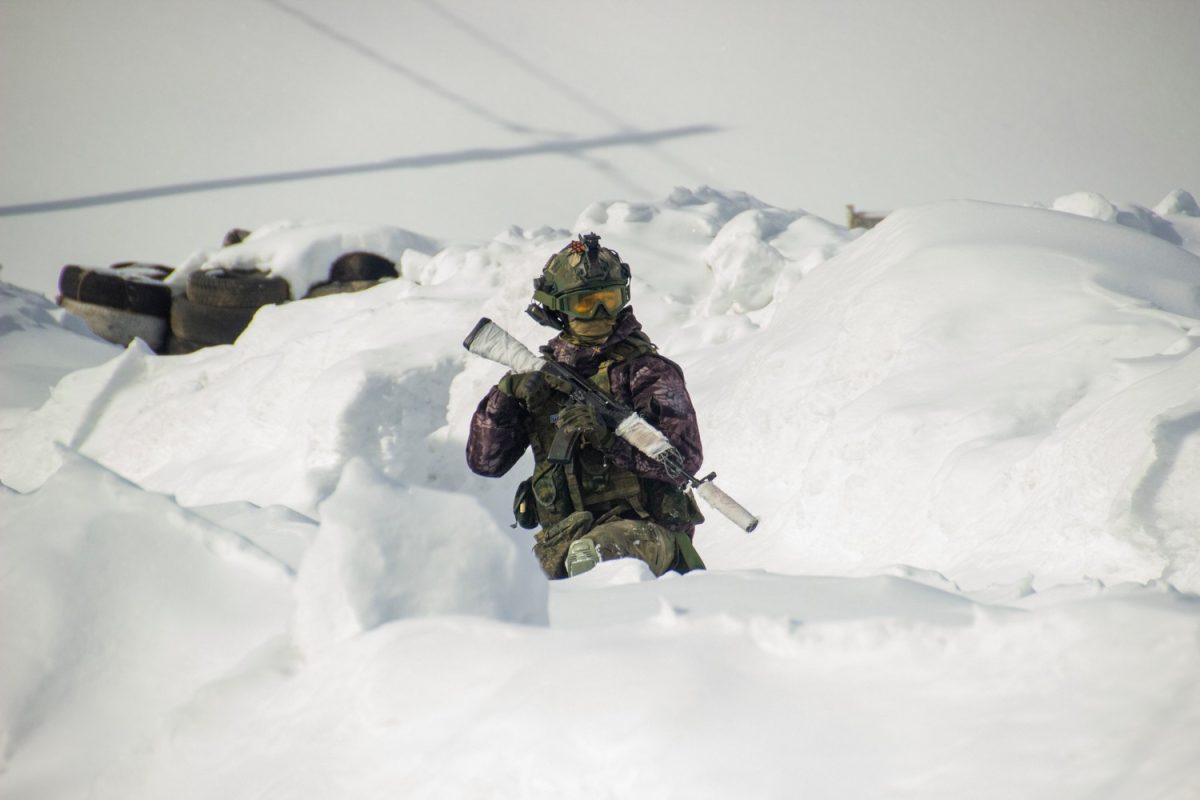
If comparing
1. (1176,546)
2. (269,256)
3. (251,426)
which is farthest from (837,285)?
(269,256)

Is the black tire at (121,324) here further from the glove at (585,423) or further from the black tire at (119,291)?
the glove at (585,423)

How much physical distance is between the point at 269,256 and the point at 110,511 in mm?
7312

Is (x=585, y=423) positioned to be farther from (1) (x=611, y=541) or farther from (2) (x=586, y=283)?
(2) (x=586, y=283)

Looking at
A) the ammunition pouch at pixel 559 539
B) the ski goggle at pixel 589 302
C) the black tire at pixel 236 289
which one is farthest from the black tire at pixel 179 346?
the ammunition pouch at pixel 559 539

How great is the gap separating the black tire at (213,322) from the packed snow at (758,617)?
19.1ft

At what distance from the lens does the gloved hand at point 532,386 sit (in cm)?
310

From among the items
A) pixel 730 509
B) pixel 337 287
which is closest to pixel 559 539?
pixel 730 509

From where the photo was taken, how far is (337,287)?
8.13 meters

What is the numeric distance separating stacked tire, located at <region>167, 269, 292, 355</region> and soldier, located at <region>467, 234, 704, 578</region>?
18.0 ft

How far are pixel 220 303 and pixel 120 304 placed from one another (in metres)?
0.85

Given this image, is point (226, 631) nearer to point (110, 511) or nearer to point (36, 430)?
point (110, 511)

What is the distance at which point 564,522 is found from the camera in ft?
10.1

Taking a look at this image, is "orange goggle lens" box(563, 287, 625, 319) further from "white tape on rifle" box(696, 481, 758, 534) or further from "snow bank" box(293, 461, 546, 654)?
"snow bank" box(293, 461, 546, 654)

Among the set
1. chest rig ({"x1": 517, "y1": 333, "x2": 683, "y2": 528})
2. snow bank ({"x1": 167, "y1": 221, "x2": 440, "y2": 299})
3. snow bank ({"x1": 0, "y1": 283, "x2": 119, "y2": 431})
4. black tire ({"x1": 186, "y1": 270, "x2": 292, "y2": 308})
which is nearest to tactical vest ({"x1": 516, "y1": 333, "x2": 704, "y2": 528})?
chest rig ({"x1": 517, "y1": 333, "x2": 683, "y2": 528})
